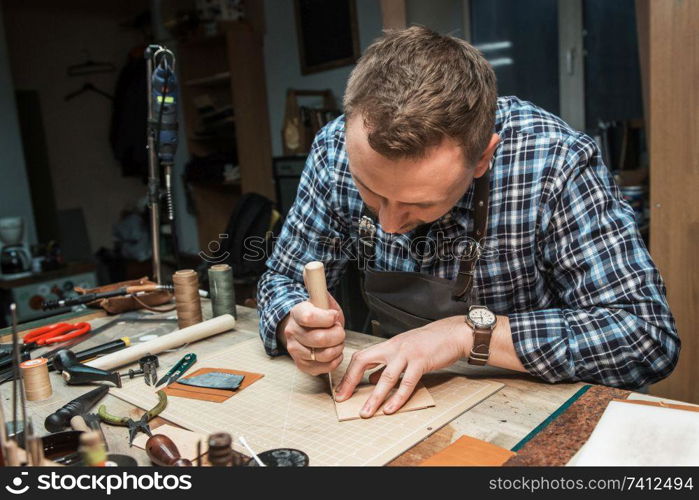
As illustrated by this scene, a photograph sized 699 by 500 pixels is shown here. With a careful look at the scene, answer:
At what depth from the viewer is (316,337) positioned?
3.44 feet

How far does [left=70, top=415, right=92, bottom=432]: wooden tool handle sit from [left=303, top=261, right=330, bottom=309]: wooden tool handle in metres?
0.44

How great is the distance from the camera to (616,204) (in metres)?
1.21

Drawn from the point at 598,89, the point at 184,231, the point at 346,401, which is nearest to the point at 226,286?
the point at 346,401

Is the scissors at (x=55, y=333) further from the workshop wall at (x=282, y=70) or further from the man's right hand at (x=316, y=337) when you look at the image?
the workshop wall at (x=282, y=70)

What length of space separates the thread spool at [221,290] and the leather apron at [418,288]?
0.39 meters

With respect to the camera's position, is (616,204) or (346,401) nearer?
(346,401)

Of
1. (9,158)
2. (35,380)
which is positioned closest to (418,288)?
(35,380)

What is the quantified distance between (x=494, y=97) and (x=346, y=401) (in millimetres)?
625

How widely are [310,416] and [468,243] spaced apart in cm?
57

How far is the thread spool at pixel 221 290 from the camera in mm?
1602

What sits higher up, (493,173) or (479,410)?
(493,173)

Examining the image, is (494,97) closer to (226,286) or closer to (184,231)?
(226,286)

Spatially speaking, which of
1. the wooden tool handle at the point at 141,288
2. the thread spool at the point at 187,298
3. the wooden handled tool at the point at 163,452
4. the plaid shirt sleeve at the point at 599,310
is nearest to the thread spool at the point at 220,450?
the wooden handled tool at the point at 163,452

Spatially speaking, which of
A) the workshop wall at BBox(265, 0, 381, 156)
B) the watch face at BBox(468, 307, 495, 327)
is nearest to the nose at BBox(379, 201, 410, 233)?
the watch face at BBox(468, 307, 495, 327)
